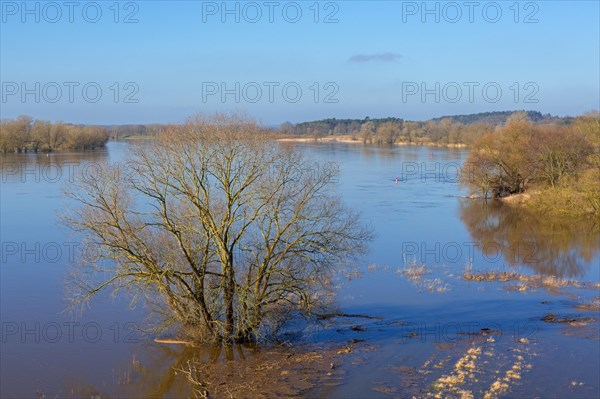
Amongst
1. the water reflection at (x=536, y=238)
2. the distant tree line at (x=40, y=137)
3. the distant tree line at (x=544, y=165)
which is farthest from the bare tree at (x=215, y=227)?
the distant tree line at (x=40, y=137)

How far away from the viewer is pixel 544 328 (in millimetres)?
16656

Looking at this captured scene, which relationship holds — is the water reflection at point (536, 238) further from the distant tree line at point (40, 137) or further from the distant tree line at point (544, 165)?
the distant tree line at point (40, 137)

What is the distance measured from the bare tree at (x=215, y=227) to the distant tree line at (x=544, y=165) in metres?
27.4

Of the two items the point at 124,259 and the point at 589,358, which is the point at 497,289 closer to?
the point at 589,358

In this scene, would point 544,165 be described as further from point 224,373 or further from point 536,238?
point 224,373

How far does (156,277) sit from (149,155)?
302 cm

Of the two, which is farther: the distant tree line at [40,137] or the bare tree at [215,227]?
the distant tree line at [40,137]

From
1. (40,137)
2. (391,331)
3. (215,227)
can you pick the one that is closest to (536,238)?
(391,331)

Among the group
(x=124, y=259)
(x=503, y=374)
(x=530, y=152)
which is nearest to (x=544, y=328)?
(x=503, y=374)

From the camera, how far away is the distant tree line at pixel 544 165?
38.1 meters

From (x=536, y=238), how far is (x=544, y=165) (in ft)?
47.6

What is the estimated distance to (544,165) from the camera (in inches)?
1711

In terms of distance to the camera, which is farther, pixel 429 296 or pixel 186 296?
pixel 429 296

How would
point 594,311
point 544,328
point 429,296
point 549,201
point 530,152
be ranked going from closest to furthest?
point 544,328 → point 594,311 → point 429,296 → point 549,201 → point 530,152
